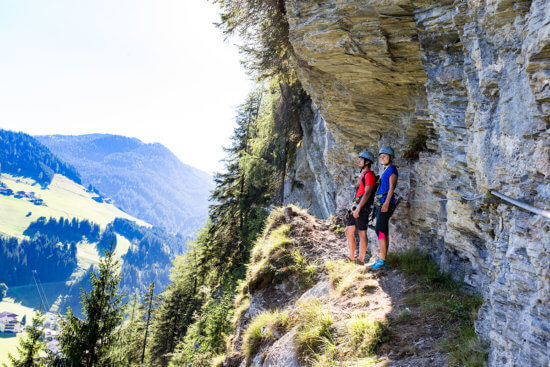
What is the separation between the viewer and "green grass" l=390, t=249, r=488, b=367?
3656mm

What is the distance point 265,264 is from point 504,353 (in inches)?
259

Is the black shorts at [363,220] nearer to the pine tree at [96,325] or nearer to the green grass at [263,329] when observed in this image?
the green grass at [263,329]

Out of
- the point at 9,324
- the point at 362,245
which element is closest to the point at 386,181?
the point at 362,245

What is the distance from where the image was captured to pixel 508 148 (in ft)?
11.3

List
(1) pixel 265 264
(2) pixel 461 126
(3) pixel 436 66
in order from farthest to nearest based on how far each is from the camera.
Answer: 1. (1) pixel 265 264
2. (3) pixel 436 66
3. (2) pixel 461 126

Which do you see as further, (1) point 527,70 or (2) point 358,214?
(2) point 358,214

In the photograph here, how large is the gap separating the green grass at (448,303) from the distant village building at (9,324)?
173619 millimetres

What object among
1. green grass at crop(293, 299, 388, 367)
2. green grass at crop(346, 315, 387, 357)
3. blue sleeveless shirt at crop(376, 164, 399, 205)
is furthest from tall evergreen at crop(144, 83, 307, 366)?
green grass at crop(346, 315, 387, 357)

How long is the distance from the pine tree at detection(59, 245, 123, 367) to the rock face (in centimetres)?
1314

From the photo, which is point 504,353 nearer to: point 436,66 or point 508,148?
point 508,148

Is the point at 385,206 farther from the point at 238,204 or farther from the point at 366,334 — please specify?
the point at 238,204

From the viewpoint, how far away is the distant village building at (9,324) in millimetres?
130875

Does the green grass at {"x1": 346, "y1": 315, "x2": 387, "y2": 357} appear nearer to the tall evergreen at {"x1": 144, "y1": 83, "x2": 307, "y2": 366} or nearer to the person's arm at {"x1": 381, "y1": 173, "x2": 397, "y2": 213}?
the person's arm at {"x1": 381, "y1": 173, "x2": 397, "y2": 213}

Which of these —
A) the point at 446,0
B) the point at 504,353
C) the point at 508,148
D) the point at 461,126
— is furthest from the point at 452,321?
the point at 446,0
